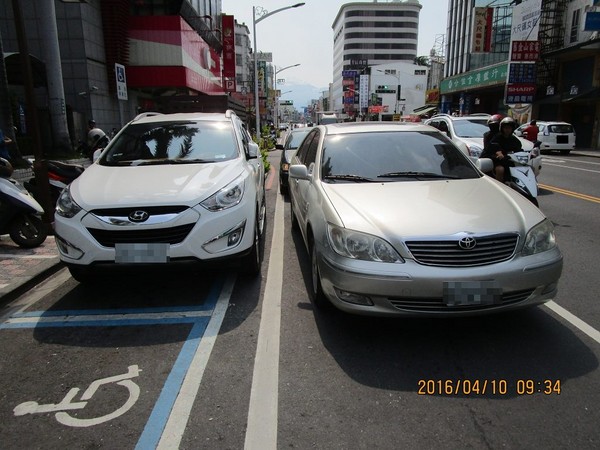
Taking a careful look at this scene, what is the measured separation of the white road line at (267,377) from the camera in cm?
251

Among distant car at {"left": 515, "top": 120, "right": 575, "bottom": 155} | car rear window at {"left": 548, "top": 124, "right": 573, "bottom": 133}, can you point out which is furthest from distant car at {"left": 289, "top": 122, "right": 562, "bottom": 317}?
car rear window at {"left": 548, "top": 124, "right": 573, "bottom": 133}

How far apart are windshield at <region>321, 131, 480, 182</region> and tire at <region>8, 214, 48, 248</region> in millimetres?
4100

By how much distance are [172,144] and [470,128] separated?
28.6 ft

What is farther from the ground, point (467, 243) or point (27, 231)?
point (467, 243)

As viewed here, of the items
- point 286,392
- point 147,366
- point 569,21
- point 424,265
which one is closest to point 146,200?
point 147,366

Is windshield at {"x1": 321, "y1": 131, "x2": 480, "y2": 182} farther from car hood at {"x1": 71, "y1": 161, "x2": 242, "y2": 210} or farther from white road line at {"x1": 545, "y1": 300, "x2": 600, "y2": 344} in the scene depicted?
white road line at {"x1": 545, "y1": 300, "x2": 600, "y2": 344}

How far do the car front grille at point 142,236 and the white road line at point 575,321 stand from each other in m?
3.24

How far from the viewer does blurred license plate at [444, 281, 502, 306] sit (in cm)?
308

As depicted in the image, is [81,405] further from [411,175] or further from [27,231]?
[27,231]

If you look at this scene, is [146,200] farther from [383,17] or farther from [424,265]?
[383,17]

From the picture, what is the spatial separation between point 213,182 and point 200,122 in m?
1.81

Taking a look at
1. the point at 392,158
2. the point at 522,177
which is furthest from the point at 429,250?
the point at 522,177

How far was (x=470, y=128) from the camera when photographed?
11766mm
